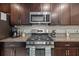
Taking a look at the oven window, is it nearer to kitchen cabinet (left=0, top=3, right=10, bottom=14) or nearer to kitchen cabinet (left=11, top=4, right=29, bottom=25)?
kitchen cabinet (left=11, top=4, right=29, bottom=25)

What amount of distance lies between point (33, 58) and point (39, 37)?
139 centimetres

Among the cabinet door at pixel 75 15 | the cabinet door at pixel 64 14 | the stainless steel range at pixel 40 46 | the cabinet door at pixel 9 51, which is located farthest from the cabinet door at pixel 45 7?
the cabinet door at pixel 9 51

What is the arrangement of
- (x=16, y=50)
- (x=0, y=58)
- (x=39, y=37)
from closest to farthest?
(x=0, y=58) < (x=16, y=50) < (x=39, y=37)

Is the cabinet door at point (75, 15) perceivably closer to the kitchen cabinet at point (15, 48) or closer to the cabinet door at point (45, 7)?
the cabinet door at point (45, 7)

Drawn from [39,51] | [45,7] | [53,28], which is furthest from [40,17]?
[39,51]

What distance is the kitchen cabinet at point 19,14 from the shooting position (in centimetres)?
226

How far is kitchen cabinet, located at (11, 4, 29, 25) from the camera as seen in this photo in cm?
226

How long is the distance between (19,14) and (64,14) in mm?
760

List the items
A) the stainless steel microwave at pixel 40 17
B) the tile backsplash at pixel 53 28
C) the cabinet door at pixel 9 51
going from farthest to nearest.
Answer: the tile backsplash at pixel 53 28 < the stainless steel microwave at pixel 40 17 < the cabinet door at pixel 9 51

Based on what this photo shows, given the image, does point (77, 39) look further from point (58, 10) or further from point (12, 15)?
point (12, 15)

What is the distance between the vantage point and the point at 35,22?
2.23m

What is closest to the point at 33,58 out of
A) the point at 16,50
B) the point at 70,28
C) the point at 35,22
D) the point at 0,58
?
the point at 0,58

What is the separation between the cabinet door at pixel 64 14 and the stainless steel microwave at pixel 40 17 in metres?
0.21

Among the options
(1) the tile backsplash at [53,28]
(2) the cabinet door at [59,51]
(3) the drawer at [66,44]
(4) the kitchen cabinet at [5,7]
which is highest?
(4) the kitchen cabinet at [5,7]
